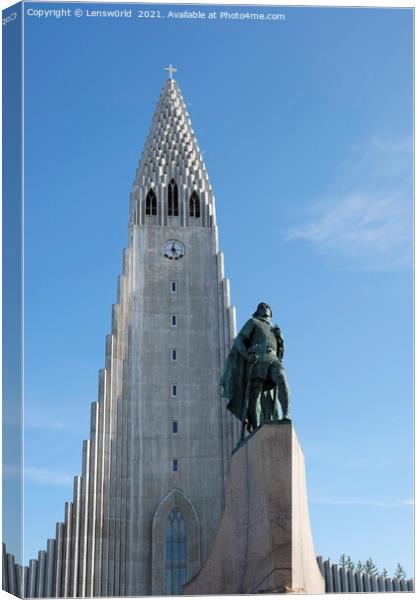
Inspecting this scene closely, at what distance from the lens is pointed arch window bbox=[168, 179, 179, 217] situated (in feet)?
148

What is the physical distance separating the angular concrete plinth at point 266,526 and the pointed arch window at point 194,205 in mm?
24436

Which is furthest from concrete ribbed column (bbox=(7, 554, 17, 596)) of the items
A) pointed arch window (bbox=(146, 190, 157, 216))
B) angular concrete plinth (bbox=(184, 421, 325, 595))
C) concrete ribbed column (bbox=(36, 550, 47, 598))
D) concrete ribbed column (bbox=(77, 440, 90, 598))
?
pointed arch window (bbox=(146, 190, 157, 216))

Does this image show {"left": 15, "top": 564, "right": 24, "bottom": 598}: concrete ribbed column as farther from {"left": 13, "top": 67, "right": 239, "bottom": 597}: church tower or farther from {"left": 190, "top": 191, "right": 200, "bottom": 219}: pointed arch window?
{"left": 190, "top": 191, "right": 200, "bottom": 219}: pointed arch window

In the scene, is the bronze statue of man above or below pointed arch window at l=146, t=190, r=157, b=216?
below

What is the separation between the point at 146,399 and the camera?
1567 inches

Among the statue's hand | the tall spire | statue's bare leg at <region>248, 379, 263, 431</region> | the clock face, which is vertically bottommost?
statue's bare leg at <region>248, 379, 263, 431</region>

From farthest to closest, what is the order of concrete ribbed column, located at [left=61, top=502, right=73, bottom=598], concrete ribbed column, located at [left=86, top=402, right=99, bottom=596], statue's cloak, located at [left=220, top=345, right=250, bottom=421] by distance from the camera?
concrete ribbed column, located at [left=86, top=402, right=99, bottom=596] < concrete ribbed column, located at [left=61, top=502, right=73, bottom=598] < statue's cloak, located at [left=220, top=345, right=250, bottom=421]

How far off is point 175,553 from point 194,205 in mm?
16460

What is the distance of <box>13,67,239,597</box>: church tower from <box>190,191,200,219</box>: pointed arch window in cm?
6

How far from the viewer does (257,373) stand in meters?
22.1

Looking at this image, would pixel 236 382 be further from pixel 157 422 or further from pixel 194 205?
pixel 194 205

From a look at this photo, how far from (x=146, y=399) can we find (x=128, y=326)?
3323mm

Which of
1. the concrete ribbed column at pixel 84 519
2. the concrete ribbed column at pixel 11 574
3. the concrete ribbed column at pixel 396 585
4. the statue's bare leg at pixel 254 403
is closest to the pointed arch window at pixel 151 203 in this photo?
the concrete ribbed column at pixel 84 519

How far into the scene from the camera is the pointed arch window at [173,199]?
4503cm
